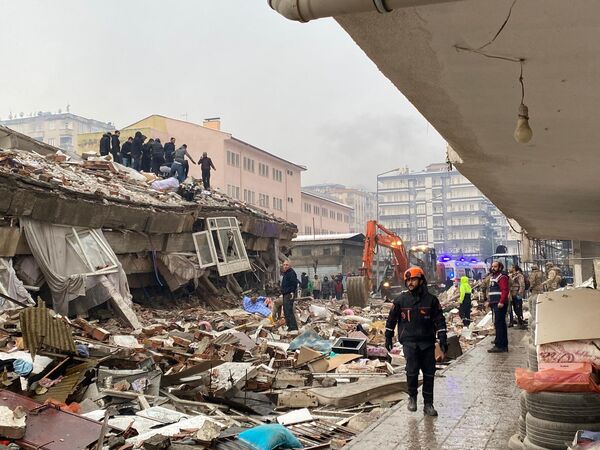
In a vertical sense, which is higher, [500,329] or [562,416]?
[562,416]

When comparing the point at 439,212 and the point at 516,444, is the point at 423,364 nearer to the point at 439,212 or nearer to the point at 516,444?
the point at 516,444

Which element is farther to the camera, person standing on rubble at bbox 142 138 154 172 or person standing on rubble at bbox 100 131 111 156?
person standing on rubble at bbox 142 138 154 172

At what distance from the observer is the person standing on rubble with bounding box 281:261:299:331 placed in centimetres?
1570

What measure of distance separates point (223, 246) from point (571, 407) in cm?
1886

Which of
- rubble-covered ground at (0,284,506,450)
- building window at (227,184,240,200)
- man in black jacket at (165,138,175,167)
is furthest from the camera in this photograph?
building window at (227,184,240,200)

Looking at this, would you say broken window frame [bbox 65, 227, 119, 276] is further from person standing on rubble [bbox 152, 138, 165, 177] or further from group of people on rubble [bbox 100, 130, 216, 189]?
person standing on rubble [bbox 152, 138, 165, 177]

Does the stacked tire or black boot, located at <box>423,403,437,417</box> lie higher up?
the stacked tire

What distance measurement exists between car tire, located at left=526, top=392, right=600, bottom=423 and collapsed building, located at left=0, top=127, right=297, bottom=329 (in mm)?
11539

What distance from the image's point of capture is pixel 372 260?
27266mm

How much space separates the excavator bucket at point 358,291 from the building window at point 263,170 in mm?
Result: 35259

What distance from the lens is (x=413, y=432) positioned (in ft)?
20.9

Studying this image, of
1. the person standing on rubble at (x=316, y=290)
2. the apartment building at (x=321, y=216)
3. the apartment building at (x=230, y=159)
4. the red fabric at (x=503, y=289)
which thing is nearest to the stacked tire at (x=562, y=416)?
the red fabric at (x=503, y=289)

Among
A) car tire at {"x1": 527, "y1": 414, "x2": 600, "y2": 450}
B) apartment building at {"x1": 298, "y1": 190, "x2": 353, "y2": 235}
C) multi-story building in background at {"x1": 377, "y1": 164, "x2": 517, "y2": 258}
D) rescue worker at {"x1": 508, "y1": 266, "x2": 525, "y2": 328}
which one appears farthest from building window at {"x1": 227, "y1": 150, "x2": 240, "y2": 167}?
multi-story building in background at {"x1": 377, "y1": 164, "x2": 517, "y2": 258}

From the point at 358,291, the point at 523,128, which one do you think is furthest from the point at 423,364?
the point at 358,291
